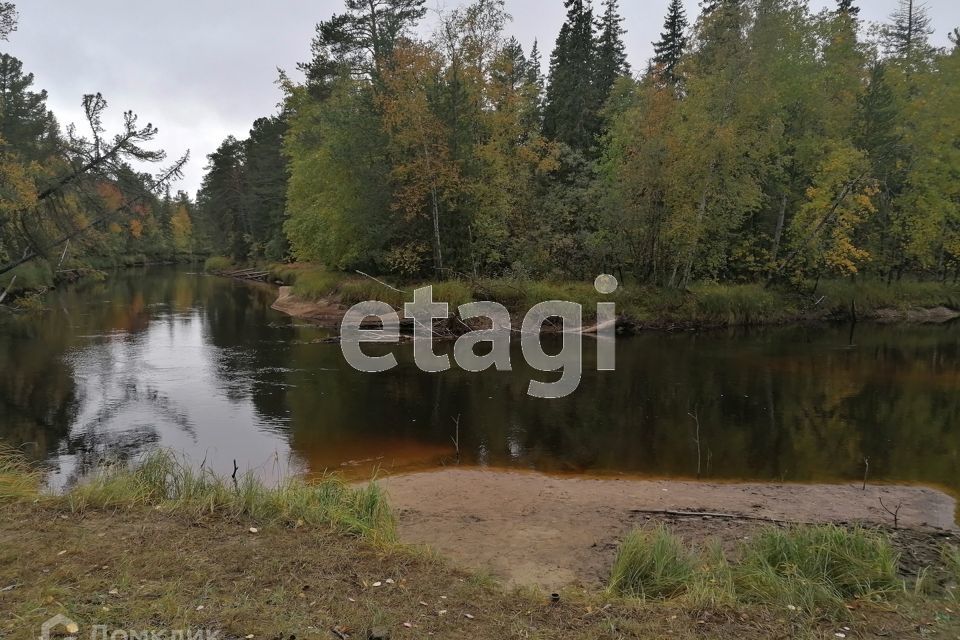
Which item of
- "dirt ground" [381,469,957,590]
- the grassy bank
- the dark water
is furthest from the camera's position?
the dark water

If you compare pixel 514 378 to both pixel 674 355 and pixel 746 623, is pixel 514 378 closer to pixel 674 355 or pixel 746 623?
pixel 674 355

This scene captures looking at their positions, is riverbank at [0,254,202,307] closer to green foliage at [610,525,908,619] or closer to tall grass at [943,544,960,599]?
green foliage at [610,525,908,619]

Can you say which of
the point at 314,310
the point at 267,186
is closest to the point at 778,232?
the point at 314,310

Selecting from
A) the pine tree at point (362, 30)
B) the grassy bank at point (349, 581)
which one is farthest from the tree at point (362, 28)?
the grassy bank at point (349, 581)

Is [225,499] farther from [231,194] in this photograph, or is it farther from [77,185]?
[231,194]

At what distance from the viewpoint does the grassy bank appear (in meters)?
4.09

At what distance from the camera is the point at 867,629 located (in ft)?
14.0

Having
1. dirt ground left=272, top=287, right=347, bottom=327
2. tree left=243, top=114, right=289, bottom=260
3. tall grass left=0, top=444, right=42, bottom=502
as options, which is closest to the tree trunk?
dirt ground left=272, top=287, right=347, bottom=327

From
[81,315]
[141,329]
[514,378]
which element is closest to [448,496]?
[514,378]

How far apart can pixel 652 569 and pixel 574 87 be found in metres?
32.9

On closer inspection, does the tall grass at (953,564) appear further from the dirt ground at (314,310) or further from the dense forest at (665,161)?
the dirt ground at (314,310)

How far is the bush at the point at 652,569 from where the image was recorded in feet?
17.3

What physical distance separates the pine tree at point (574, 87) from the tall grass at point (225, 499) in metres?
29.0

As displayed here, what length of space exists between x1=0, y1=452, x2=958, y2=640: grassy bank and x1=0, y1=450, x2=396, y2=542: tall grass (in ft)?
0.09
